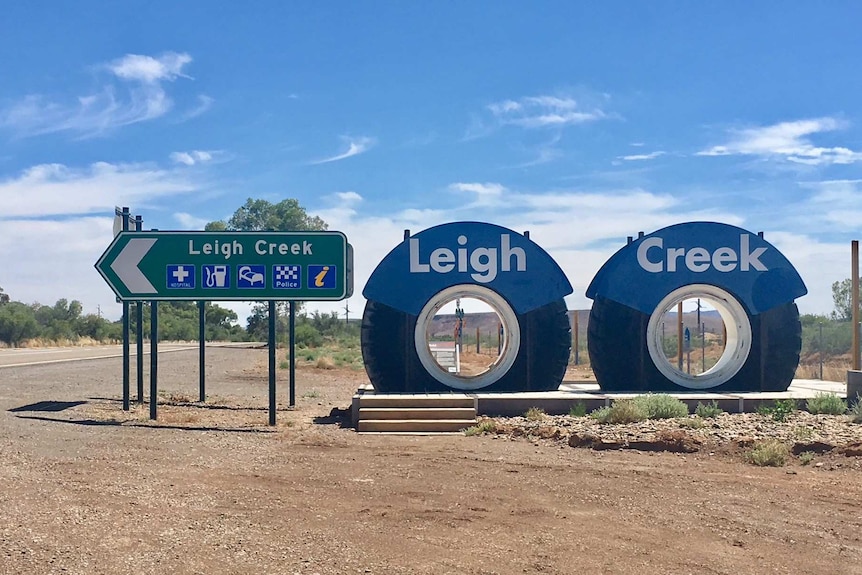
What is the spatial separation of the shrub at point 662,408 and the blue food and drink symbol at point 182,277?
731cm

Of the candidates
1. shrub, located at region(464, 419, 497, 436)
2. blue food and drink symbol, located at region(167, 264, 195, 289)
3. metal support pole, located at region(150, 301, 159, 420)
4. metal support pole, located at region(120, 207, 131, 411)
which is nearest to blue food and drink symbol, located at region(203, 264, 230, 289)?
blue food and drink symbol, located at region(167, 264, 195, 289)

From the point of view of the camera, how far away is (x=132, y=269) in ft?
47.6

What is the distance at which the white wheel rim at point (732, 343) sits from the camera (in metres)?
16.1

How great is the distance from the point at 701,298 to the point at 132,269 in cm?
1008

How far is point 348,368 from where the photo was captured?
3359cm

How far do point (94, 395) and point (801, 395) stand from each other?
45.3ft

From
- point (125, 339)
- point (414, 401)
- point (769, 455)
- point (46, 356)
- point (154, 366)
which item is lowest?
point (769, 455)

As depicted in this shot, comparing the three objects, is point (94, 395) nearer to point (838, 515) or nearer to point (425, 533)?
point (425, 533)

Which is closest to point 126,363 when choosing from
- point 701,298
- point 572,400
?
point 572,400

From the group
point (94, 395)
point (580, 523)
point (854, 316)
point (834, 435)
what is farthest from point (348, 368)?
point (580, 523)

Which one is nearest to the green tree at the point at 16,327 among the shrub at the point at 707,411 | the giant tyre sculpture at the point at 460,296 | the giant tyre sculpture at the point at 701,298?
the giant tyre sculpture at the point at 460,296

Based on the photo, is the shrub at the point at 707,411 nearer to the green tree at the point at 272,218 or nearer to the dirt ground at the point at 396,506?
the dirt ground at the point at 396,506

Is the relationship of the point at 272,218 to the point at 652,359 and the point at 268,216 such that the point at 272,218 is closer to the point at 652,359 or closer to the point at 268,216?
the point at 268,216

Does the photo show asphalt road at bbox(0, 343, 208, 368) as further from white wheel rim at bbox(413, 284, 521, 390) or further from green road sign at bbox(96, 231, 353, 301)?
white wheel rim at bbox(413, 284, 521, 390)
